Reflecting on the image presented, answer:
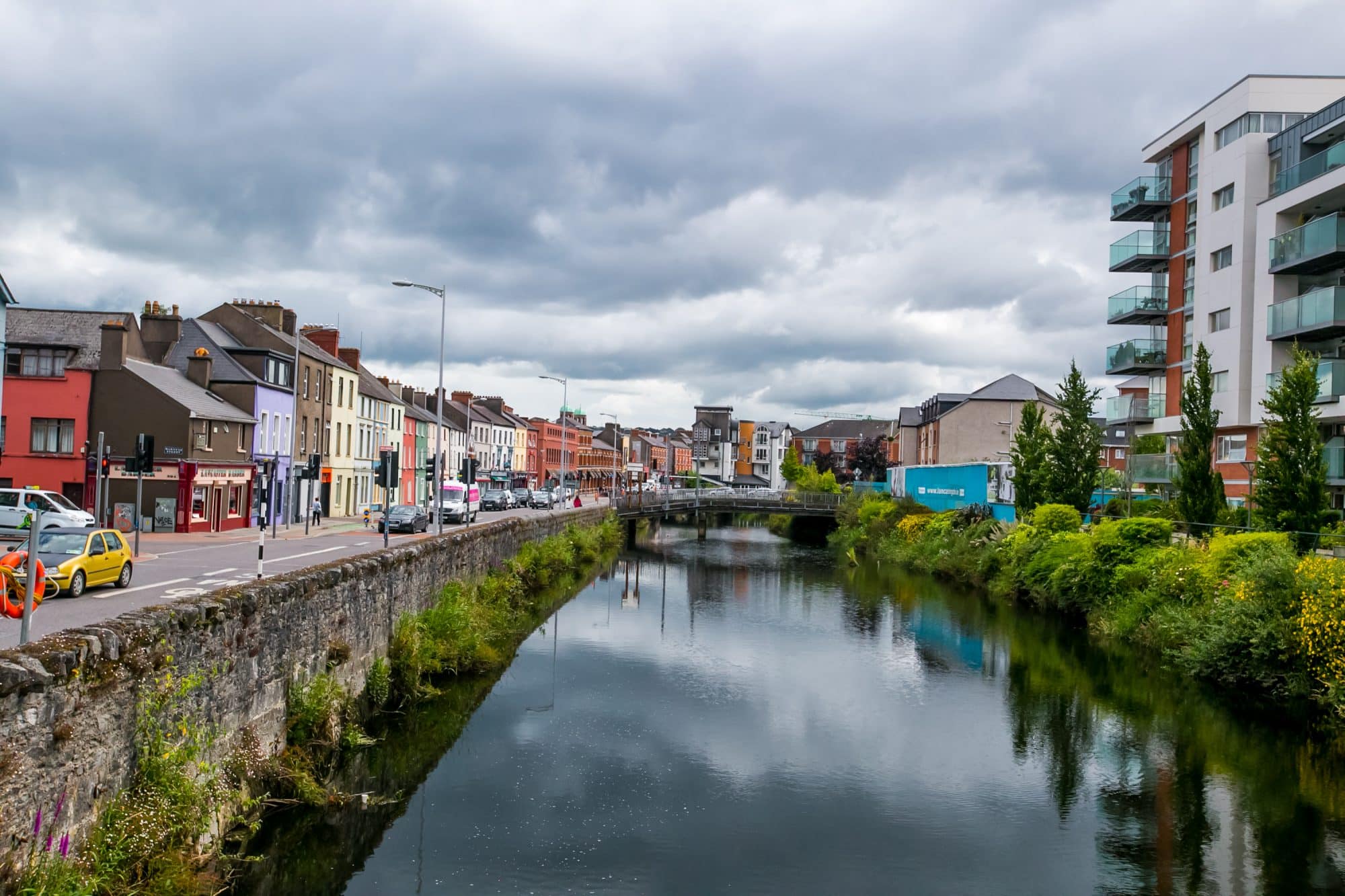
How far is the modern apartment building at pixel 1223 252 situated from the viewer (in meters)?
31.8

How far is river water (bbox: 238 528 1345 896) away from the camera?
11836 mm

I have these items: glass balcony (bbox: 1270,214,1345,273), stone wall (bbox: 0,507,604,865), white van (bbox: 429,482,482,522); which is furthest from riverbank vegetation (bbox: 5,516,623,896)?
white van (bbox: 429,482,482,522)

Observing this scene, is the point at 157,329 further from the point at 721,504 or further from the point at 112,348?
the point at 721,504

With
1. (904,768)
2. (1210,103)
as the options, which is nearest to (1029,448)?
(1210,103)

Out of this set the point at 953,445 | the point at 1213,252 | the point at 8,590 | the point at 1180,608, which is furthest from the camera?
the point at 953,445

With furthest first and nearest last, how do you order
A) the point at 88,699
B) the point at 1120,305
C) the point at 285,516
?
the point at 285,516 → the point at 1120,305 → the point at 88,699

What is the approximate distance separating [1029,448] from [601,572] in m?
19.6

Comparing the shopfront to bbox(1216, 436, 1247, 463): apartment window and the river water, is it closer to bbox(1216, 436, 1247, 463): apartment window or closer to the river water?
the river water

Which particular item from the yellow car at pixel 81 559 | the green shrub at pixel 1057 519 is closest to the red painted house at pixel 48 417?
the yellow car at pixel 81 559

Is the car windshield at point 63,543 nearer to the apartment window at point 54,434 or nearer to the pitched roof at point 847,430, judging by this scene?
the apartment window at point 54,434

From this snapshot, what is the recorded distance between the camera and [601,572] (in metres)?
47.0

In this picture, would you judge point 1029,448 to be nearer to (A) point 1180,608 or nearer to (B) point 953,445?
(A) point 1180,608

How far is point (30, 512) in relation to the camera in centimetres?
2891

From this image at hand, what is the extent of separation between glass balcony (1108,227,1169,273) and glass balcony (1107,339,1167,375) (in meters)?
3.12
